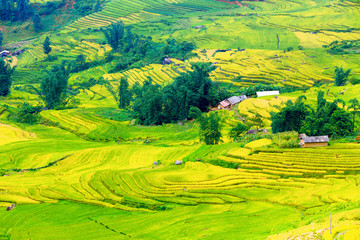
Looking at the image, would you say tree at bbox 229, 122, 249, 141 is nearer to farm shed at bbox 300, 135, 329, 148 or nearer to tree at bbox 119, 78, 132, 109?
farm shed at bbox 300, 135, 329, 148

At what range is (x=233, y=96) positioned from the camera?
182ft

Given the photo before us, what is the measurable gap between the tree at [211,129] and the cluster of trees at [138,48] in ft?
151

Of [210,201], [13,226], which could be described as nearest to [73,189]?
[13,226]

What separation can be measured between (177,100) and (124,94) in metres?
11.3

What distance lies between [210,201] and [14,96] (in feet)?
165

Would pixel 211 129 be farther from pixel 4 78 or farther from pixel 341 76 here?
pixel 4 78

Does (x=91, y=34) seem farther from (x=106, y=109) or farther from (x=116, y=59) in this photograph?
(x=106, y=109)

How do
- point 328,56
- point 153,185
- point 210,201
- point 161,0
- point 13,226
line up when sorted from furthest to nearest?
point 161,0, point 328,56, point 153,185, point 210,201, point 13,226

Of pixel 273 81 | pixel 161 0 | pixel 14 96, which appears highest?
pixel 161 0

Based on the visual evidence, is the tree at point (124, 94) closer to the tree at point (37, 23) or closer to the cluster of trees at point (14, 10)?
the tree at point (37, 23)

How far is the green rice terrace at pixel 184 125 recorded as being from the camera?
76.9 feet

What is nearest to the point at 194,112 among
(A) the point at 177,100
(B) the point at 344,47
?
(A) the point at 177,100

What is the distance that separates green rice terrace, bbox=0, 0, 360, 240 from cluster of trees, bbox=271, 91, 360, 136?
0.42ft

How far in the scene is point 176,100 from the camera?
5347 centimetres
